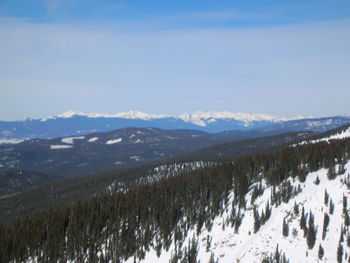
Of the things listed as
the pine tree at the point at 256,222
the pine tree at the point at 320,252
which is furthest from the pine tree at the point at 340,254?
the pine tree at the point at 256,222

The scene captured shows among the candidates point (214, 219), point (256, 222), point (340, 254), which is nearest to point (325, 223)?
point (340, 254)

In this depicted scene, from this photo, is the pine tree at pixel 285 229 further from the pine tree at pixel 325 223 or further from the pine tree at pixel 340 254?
the pine tree at pixel 340 254

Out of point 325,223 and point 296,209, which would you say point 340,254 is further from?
point 296,209

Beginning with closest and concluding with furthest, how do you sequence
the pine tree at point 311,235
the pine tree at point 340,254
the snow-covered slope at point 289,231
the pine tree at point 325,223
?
the pine tree at point 340,254
the pine tree at point 311,235
the snow-covered slope at point 289,231
the pine tree at point 325,223

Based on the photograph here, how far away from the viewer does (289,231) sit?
226 feet

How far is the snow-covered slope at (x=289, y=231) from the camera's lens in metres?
63.2

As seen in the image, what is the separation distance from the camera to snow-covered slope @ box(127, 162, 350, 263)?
207ft

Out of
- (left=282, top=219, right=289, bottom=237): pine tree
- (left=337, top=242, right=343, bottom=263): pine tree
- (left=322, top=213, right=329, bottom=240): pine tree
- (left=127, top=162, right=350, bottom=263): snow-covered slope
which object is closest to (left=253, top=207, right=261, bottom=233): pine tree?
(left=127, top=162, right=350, bottom=263): snow-covered slope

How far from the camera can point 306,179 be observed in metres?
85.2

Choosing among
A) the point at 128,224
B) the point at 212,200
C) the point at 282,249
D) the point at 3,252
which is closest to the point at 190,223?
the point at 212,200

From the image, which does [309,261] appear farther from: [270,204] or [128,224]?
[128,224]

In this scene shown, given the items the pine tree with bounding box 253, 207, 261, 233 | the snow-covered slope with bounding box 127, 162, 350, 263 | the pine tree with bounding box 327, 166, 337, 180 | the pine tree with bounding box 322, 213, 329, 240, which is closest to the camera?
the snow-covered slope with bounding box 127, 162, 350, 263

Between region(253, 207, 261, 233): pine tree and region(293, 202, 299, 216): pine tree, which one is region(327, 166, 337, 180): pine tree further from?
region(253, 207, 261, 233): pine tree

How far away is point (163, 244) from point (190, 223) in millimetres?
9180
